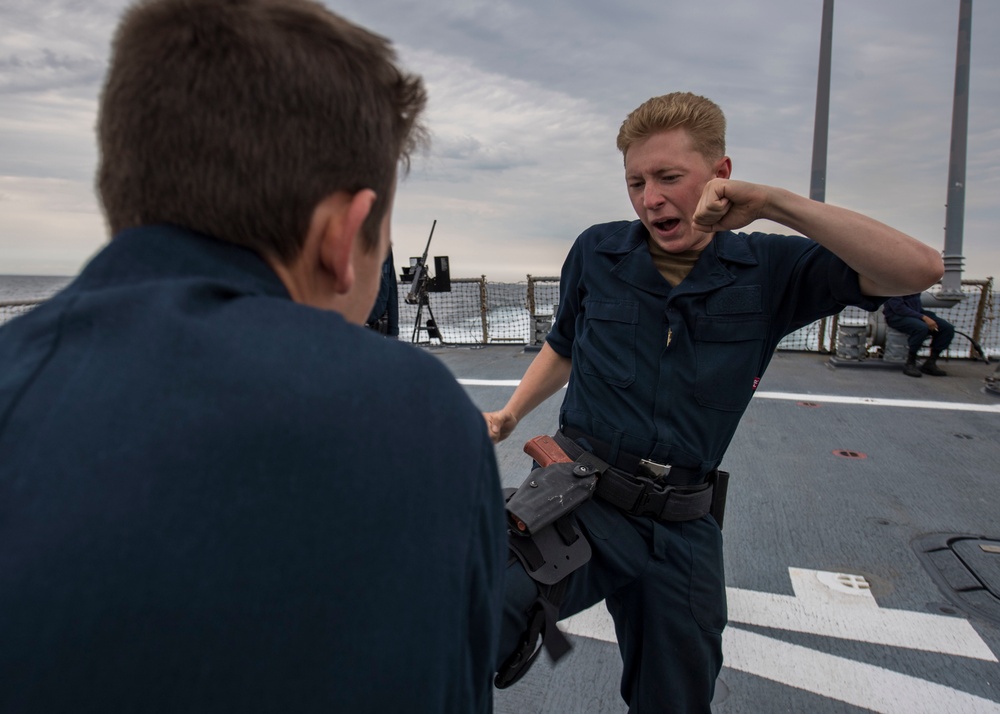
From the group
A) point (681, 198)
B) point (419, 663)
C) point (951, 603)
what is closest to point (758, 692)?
point (951, 603)

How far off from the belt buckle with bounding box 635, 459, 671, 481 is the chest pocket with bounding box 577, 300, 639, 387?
0.79 ft

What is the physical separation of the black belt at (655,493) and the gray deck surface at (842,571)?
0.81m

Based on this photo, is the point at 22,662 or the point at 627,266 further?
Answer: the point at 627,266

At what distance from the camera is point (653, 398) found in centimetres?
186

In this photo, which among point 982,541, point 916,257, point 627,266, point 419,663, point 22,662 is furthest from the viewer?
point 982,541

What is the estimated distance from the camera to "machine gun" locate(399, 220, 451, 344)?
27.4 feet

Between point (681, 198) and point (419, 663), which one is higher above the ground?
point (681, 198)

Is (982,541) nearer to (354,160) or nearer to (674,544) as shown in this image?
(674,544)

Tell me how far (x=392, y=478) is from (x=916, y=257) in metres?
1.55

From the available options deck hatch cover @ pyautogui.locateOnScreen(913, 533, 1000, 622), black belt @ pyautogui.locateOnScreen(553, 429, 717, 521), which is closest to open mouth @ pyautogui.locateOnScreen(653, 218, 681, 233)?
black belt @ pyautogui.locateOnScreen(553, 429, 717, 521)

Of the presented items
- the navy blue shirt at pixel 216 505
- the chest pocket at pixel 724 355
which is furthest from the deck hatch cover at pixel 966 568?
the navy blue shirt at pixel 216 505

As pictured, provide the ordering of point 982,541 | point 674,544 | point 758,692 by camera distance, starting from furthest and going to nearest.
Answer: point 982,541
point 758,692
point 674,544

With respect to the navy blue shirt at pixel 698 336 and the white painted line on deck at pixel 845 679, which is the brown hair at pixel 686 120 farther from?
the white painted line on deck at pixel 845 679

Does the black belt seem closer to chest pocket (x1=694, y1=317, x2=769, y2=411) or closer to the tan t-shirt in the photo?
chest pocket (x1=694, y1=317, x2=769, y2=411)
